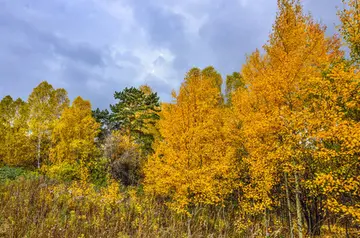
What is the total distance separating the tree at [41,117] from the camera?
69.4 ft

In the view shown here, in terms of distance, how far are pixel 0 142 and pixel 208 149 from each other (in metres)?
21.9

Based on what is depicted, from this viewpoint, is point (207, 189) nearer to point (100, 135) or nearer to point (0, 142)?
point (100, 135)

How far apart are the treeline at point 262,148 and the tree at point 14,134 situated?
35 centimetres

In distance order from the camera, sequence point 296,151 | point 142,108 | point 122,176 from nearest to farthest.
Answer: point 296,151, point 122,176, point 142,108

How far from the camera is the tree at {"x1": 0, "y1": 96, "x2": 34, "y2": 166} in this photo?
68.7 ft

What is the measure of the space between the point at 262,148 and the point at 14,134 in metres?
22.9

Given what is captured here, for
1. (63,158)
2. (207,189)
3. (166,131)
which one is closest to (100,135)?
(63,158)

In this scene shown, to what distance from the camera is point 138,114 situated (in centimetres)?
2158

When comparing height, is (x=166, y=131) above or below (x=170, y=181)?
above

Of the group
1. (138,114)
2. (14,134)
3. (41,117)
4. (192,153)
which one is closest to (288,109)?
(192,153)

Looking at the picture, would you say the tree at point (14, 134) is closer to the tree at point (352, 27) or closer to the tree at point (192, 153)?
the tree at point (192, 153)

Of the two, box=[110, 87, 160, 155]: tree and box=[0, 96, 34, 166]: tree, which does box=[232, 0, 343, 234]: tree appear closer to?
box=[110, 87, 160, 155]: tree

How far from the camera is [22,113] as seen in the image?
22609mm

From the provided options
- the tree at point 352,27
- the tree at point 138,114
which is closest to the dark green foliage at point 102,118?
the tree at point 138,114
